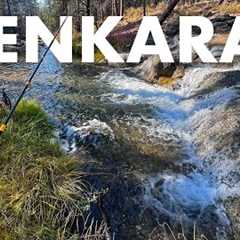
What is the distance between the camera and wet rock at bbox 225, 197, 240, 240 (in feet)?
20.6

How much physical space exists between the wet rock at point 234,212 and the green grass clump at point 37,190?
194 centimetres

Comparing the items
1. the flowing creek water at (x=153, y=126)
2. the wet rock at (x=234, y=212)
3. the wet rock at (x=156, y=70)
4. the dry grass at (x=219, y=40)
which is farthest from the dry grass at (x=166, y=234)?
the dry grass at (x=219, y=40)

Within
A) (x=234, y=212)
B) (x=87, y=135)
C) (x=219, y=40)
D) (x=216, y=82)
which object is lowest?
(x=234, y=212)

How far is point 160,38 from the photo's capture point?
68.6ft

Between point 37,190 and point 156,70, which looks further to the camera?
point 156,70

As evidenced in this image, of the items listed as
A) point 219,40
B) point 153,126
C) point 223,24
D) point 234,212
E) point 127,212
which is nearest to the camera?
point 127,212

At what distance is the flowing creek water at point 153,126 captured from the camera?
6965 mm

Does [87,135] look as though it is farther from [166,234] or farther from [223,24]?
[223,24]

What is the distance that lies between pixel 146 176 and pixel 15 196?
2452 mm

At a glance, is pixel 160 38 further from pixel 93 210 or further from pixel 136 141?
pixel 93 210

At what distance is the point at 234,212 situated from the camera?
663 cm

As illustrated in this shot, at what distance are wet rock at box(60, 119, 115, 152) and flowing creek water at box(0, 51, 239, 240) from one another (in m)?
0.26

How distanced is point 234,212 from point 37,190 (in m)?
2.71

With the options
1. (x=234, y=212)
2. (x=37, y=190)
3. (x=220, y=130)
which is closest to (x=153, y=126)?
(x=220, y=130)
